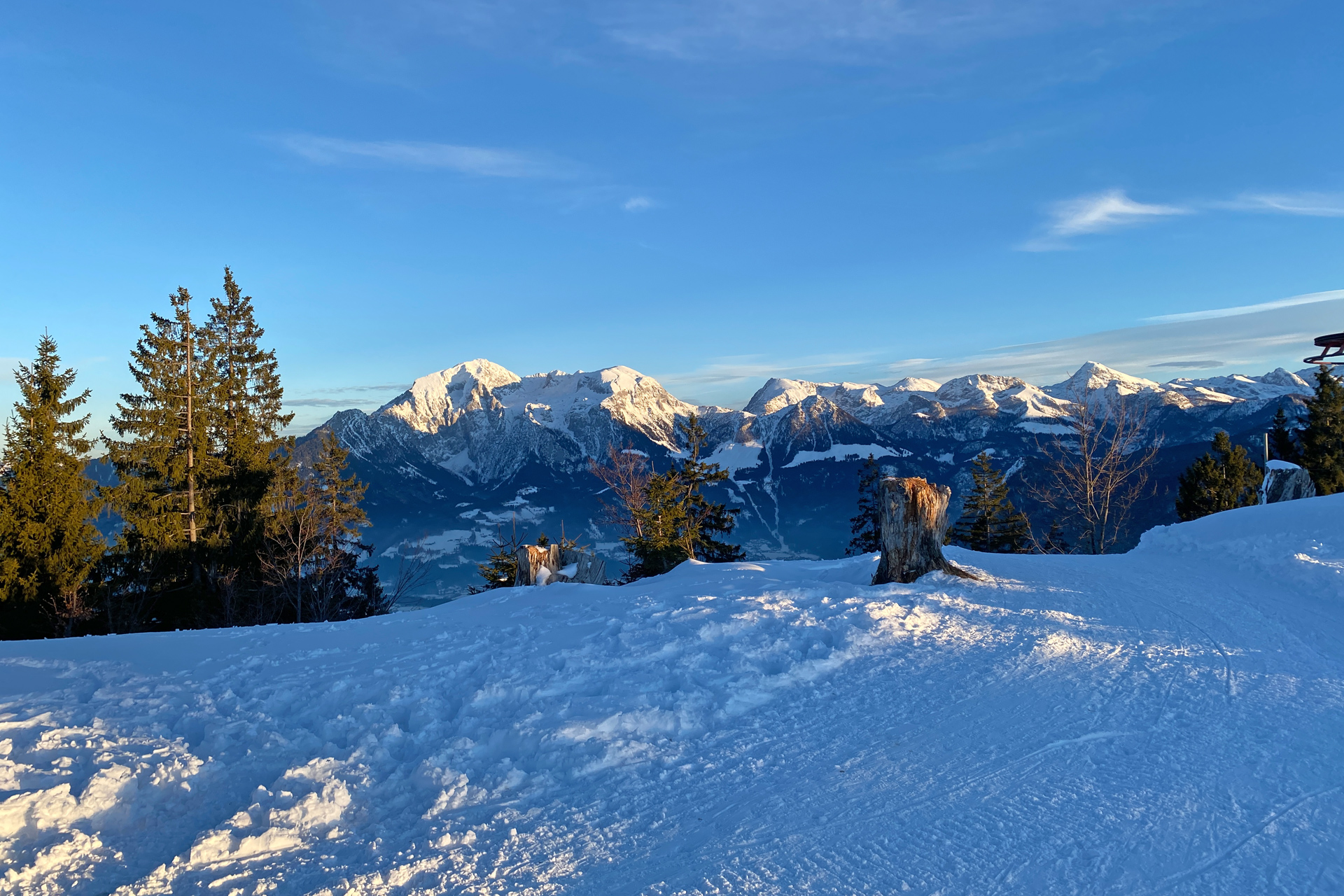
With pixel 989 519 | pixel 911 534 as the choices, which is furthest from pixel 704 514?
pixel 911 534

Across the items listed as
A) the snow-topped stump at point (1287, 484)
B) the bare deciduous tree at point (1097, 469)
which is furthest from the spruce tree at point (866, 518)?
the snow-topped stump at point (1287, 484)

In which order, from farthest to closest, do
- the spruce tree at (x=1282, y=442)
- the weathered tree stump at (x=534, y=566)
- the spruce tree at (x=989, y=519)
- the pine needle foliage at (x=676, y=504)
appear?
the spruce tree at (x=1282, y=442) → the spruce tree at (x=989, y=519) → the pine needle foliage at (x=676, y=504) → the weathered tree stump at (x=534, y=566)

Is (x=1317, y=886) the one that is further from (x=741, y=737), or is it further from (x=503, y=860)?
(x=503, y=860)

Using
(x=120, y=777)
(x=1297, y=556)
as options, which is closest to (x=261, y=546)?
(x=120, y=777)

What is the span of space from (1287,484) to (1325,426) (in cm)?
2580

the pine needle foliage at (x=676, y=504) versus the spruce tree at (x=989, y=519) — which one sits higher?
the pine needle foliage at (x=676, y=504)

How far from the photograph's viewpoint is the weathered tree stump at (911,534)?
33.0 ft

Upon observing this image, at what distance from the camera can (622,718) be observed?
568 cm

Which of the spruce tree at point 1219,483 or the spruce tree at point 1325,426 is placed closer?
Result: the spruce tree at point 1219,483

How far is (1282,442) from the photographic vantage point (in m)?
41.1

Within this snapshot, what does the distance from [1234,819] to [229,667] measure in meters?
8.24

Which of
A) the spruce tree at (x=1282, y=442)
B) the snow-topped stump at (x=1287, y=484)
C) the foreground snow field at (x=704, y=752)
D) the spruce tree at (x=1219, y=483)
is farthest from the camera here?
the spruce tree at (x=1282, y=442)

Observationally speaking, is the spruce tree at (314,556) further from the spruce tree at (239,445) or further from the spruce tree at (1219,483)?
the spruce tree at (1219,483)

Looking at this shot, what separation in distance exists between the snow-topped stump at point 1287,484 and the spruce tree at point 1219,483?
12.8m
